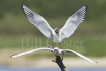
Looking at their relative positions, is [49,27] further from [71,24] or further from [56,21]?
[56,21]

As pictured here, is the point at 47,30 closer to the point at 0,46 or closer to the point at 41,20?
the point at 41,20

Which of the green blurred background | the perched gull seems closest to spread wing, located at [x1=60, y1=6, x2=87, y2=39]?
the perched gull

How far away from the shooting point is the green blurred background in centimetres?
1633

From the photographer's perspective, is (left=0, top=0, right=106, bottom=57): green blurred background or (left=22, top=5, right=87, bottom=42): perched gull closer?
(left=22, top=5, right=87, bottom=42): perched gull

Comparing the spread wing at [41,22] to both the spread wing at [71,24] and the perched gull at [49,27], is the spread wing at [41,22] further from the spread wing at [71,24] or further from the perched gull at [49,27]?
the spread wing at [71,24]

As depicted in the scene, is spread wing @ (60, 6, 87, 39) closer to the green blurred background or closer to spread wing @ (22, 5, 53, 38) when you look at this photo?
spread wing @ (22, 5, 53, 38)

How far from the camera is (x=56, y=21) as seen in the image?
16062 millimetres

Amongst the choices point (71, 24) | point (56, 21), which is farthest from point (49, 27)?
point (56, 21)

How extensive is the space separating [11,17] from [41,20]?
46.0 feet

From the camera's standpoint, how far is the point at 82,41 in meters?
16.8

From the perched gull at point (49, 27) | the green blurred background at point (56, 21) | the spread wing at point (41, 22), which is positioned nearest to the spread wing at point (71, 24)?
the perched gull at point (49, 27)

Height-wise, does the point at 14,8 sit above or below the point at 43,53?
above

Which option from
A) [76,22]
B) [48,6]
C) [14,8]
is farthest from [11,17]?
[76,22]

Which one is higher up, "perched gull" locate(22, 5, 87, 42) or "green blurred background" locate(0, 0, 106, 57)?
"green blurred background" locate(0, 0, 106, 57)
